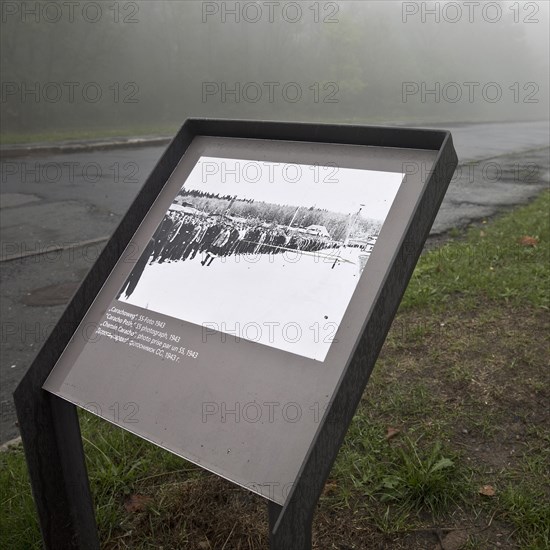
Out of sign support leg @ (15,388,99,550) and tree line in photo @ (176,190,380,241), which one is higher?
tree line in photo @ (176,190,380,241)

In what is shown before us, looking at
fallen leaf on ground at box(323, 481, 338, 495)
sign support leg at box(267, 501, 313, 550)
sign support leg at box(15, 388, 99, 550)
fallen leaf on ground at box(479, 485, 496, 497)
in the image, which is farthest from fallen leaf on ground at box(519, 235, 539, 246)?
sign support leg at box(267, 501, 313, 550)

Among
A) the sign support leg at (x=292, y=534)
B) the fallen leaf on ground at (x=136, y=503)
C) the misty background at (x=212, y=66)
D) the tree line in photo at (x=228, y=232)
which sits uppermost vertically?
the misty background at (x=212, y=66)

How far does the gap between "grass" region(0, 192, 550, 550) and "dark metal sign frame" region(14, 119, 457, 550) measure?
42 centimetres

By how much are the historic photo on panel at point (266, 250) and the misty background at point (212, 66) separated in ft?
45.8

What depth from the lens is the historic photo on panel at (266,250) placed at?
5.22ft

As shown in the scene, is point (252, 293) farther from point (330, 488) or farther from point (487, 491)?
point (487, 491)

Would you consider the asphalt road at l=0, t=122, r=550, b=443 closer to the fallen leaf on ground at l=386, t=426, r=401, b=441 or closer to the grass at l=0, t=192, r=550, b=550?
the grass at l=0, t=192, r=550, b=550

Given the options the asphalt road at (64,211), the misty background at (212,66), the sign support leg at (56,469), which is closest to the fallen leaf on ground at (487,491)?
the sign support leg at (56,469)

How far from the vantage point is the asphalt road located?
4.30 meters

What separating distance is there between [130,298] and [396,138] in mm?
934

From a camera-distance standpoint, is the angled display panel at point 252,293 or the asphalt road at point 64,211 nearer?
the angled display panel at point 252,293

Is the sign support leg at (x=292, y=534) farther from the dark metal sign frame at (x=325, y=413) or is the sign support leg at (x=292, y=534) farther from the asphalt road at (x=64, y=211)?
the asphalt road at (x=64, y=211)

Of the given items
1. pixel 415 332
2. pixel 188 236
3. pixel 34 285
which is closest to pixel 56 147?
pixel 34 285

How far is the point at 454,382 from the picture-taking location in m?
3.22
